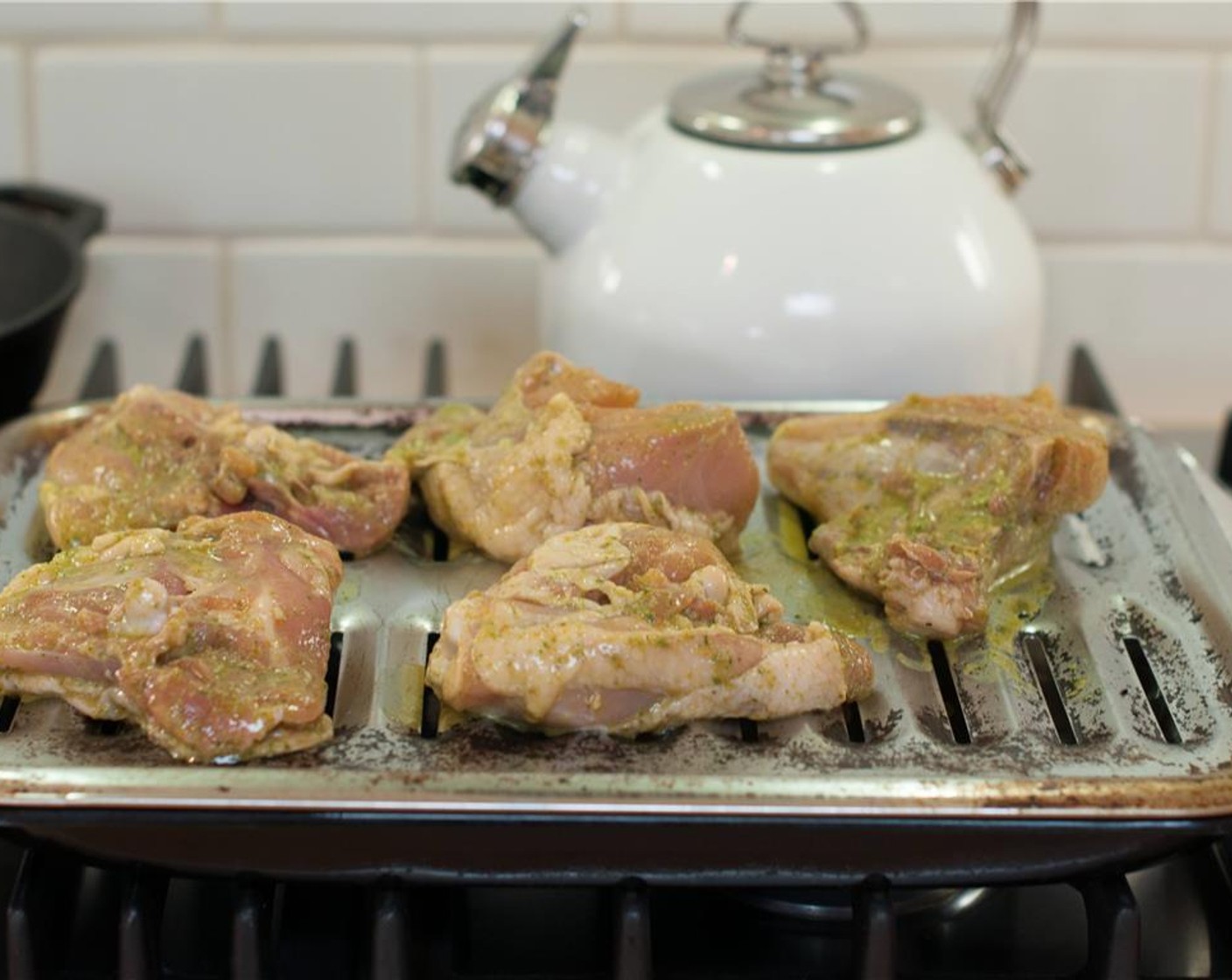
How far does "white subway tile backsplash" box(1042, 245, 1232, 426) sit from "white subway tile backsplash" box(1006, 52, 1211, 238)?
3 centimetres

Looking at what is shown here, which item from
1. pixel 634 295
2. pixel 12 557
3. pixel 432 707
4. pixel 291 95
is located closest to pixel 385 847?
pixel 432 707

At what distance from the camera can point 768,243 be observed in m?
1.12

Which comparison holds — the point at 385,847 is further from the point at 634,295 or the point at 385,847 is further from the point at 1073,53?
the point at 1073,53

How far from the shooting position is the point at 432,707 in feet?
2.67

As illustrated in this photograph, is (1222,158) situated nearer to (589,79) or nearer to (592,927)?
(589,79)

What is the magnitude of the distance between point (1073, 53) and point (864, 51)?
0.56ft

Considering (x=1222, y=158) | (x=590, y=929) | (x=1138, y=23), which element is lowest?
(x=590, y=929)

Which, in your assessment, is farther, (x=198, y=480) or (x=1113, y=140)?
(x=1113, y=140)

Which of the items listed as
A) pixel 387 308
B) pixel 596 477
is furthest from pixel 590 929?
pixel 387 308

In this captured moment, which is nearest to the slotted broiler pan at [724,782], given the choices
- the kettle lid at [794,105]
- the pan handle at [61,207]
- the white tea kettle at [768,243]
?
the white tea kettle at [768,243]

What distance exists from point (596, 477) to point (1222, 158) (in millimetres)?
787

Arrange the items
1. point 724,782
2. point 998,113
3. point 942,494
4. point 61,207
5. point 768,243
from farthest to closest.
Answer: point 61,207 < point 998,113 < point 768,243 < point 942,494 < point 724,782

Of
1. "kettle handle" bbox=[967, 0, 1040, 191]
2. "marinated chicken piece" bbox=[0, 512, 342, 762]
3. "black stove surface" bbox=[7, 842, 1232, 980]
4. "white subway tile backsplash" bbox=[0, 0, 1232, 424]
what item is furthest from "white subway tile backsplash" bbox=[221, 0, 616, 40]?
"black stove surface" bbox=[7, 842, 1232, 980]

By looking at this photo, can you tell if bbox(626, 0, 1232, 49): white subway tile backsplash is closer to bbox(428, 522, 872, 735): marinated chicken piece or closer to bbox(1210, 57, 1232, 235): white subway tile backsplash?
bbox(1210, 57, 1232, 235): white subway tile backsplash
